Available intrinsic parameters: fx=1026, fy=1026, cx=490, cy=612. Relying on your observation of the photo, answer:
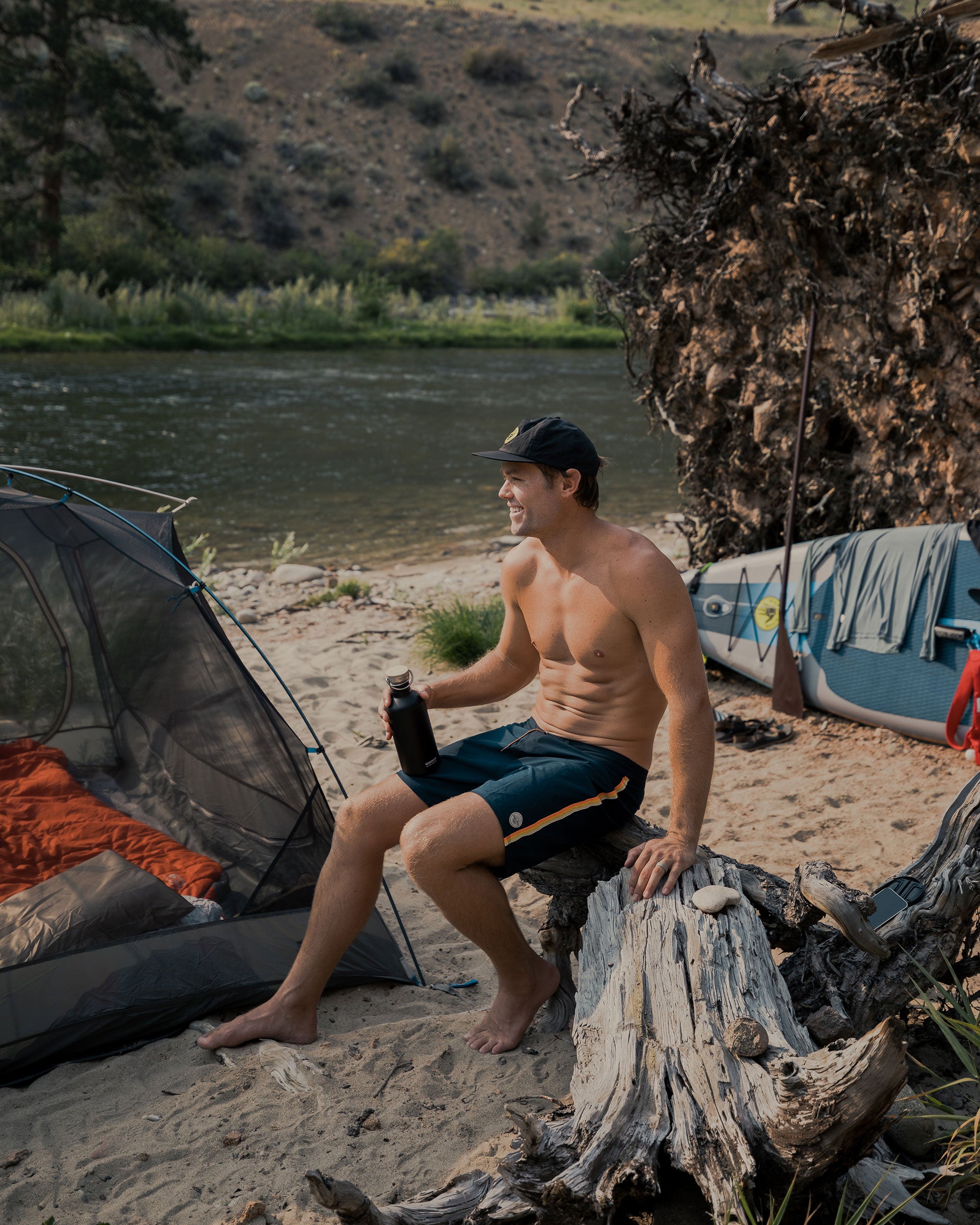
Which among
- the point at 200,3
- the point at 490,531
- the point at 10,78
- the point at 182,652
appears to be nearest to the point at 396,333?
the point at 10,78

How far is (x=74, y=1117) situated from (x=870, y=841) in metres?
2.87

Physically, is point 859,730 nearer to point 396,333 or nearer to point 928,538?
point 928,538

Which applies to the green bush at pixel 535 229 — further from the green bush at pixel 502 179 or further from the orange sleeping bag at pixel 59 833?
the orange sleeping bag at pixel 59 833

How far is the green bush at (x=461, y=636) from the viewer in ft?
19.5

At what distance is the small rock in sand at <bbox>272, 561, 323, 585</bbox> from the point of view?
26.5ft

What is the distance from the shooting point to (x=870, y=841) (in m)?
3.93

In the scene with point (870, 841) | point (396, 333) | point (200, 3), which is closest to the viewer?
point (870, 841)

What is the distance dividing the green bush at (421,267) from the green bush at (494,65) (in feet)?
71.1

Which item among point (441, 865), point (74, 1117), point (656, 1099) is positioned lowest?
point (74, 1117)

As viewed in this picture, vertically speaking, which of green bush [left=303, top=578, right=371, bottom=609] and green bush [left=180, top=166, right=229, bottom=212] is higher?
green bush [left=180, top=166, right=229, bottom=212]

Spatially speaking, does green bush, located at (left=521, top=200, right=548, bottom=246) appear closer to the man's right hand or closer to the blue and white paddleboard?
the blue and white paddleboard

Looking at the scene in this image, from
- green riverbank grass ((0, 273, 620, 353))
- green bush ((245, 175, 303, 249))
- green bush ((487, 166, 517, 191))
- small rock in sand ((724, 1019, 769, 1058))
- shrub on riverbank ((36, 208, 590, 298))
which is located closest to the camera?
small rock in sand ((724, 1019, 769, 1058))

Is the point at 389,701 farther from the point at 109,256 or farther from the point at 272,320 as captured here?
the point at 109,256

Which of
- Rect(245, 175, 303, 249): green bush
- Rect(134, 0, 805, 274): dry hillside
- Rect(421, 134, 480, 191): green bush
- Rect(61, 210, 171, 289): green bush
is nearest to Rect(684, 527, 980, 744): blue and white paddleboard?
Answer: Rect(61, 210, 171, 289): green bush
